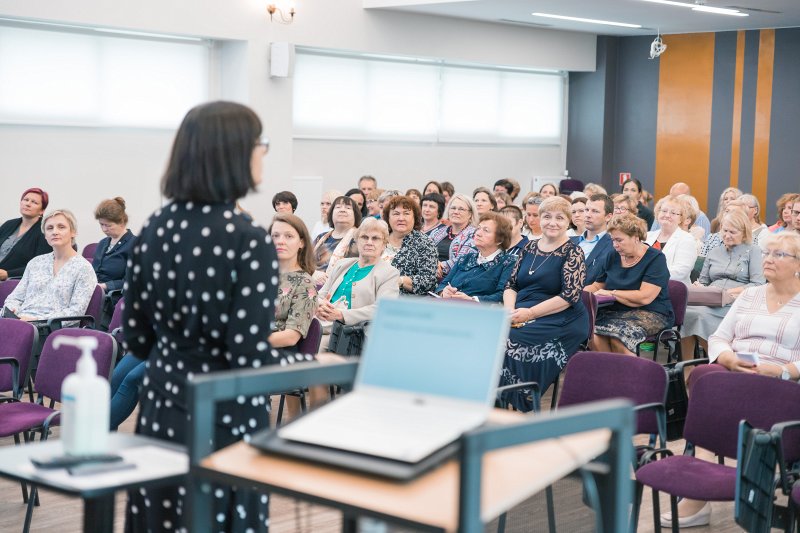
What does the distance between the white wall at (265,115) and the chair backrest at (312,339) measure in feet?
17.3

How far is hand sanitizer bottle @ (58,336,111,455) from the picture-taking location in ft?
6.09

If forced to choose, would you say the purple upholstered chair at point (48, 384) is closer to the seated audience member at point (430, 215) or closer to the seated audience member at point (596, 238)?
the seated audience member at point (596, 238)

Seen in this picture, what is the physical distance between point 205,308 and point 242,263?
0.42ft

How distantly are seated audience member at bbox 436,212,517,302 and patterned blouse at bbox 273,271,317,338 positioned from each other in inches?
50.9

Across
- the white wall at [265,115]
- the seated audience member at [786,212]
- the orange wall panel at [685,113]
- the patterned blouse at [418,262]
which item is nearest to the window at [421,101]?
the white wall at [265,115]

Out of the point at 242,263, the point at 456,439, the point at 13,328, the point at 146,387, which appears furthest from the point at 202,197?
the point at 13,328

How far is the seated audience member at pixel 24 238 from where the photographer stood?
736cm

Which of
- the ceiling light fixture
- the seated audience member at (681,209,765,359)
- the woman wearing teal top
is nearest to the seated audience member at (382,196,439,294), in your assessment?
the woman wearing teal top

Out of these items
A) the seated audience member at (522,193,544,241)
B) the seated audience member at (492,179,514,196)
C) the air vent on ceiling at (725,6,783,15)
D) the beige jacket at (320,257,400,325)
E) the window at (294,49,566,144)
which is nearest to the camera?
the beige jacket at (320,257,400,325)

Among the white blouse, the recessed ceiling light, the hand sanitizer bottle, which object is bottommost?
the white blouse

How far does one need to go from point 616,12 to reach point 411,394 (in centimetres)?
1065

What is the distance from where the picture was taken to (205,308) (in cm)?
213

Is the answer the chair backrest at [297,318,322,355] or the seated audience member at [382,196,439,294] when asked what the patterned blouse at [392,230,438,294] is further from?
the chair backrest at [297,318,322,355]

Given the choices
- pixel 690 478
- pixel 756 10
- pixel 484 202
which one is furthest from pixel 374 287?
pixel 756 10
